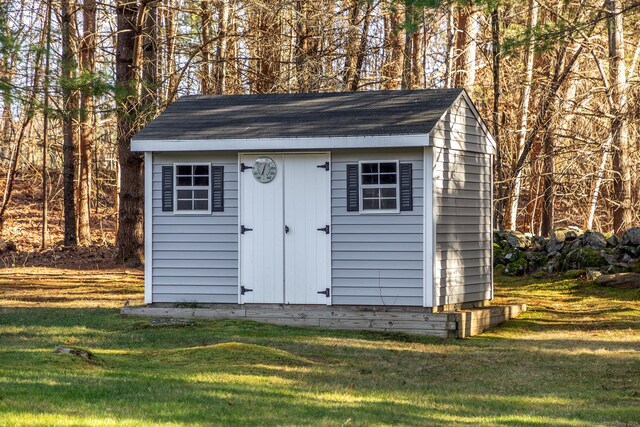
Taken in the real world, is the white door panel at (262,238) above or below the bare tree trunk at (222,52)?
below

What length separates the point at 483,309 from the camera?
604 inches

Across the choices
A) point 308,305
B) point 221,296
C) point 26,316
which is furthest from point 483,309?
point 26,316

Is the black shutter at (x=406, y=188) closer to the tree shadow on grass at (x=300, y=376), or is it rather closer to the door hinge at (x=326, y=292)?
the door hinge at (x=326, y=292)

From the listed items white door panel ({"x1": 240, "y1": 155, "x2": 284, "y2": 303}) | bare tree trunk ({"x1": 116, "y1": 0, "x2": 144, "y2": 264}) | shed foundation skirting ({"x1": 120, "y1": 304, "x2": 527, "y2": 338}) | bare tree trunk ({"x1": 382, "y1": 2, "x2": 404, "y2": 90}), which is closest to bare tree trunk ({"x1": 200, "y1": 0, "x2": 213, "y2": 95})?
bare tree trunk ({"x1": 116, "y1": 0, "x2": 144, "y2": 264})

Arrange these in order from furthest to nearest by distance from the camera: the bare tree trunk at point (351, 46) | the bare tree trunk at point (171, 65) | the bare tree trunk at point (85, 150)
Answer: the bare tree trunk at point (85, 150) < the bare tree trunk at point (351, 46) < the bare tree trunk at point (171, 65)

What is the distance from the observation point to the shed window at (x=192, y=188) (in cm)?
1491

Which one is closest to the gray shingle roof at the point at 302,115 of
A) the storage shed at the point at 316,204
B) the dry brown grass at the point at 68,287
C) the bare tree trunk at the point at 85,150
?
the storage shed at the point at 316,204

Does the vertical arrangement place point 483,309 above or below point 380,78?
below

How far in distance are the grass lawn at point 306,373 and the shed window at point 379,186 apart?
196cm

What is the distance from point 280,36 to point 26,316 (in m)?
12.2

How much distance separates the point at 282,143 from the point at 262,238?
1488mm

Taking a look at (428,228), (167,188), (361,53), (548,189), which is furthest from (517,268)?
(167,188)

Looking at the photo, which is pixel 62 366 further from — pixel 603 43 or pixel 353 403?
pixel 603 43

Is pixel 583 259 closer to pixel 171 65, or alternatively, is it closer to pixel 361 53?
pixel 361 53
